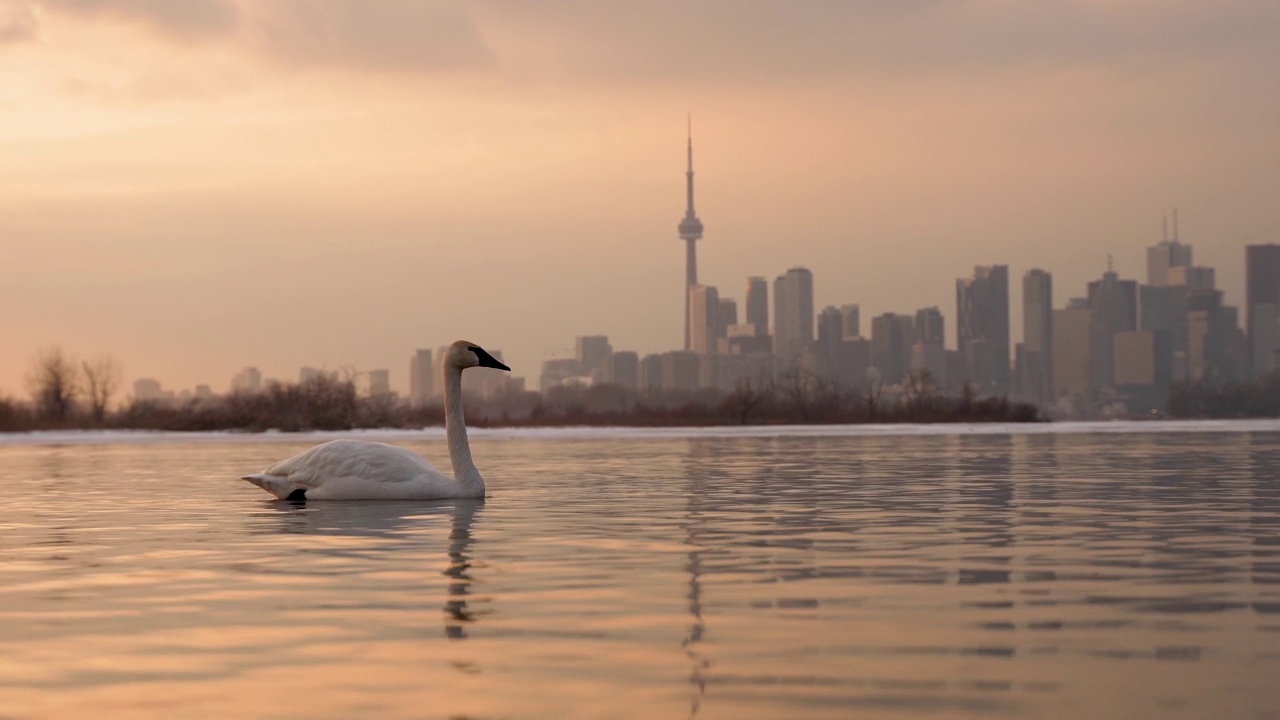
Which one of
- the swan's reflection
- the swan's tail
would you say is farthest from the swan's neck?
the swan's tail

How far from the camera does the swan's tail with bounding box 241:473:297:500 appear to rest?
16500 millimetres

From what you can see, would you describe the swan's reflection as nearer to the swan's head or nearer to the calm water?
the calm water

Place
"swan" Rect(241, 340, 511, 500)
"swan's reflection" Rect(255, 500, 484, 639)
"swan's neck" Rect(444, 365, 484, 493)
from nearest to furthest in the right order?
1. "swan's reflection" Rect(255, 500, 484, 639)
2. "swan" Rect(241, 340, 511, 500)
3. "swan's neck" Rect(444, 365, 484, 493)

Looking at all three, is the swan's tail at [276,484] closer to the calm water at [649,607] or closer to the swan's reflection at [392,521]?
the swan's reflection at [392,521]

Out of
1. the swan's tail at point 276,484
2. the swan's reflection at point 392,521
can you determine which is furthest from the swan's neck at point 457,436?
the swan's tail at point 276,484

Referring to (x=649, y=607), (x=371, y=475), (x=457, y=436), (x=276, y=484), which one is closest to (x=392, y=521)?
(x=371, y=475)

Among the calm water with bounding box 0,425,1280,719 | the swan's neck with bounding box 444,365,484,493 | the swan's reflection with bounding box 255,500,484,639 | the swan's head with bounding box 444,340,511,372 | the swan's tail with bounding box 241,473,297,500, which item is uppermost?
the swan's head with bounding box 444,340,511,372

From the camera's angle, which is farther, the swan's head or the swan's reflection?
the swan's head

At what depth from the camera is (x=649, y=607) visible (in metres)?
7.73

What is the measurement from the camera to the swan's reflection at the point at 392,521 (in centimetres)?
927

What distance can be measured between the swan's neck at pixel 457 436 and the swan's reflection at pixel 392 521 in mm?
233

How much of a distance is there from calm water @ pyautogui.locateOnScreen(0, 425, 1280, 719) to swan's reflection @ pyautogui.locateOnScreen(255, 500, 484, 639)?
62 mm

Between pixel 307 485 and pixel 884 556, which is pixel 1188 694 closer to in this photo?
pixel 884 556

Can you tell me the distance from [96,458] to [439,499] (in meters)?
18.4
